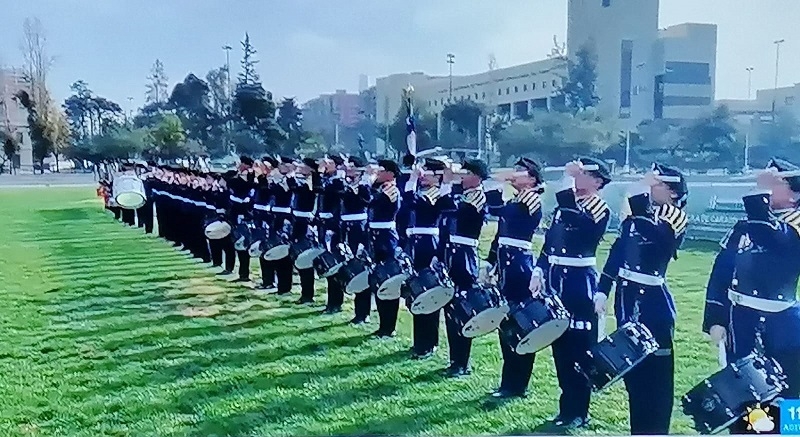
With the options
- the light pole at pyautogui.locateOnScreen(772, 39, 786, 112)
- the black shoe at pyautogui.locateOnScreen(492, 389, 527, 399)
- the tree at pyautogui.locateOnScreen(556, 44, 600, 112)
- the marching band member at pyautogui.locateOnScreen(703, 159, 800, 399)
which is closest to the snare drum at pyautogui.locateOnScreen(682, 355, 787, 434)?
the marching band member at pyautogui.locateOnScreen(703, 159, 800, 399)

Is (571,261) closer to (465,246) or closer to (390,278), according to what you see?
(465,246)

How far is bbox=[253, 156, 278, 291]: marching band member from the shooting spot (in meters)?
3.41

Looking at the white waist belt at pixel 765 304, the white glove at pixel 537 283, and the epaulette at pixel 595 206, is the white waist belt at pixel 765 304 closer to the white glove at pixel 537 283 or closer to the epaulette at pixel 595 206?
the epaulette at pixel 595 206

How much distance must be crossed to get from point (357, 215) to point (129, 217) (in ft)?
3.62

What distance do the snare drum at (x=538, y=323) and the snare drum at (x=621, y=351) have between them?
17 centimetres

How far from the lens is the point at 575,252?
267 centimetres

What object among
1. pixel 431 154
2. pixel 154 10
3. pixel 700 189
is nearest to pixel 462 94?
pixel 431 154

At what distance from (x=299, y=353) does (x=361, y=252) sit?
59cm

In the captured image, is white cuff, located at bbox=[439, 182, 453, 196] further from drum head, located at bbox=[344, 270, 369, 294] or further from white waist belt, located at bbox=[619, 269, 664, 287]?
white waist belt, located at bbox=[619, 269, 664, 287]

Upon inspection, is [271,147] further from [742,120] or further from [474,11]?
[742,120]

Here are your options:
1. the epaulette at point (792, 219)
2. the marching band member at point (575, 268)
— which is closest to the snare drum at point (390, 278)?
the marching band member at point (575, 268)

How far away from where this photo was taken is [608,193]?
104 inches

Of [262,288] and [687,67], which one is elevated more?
[687,67]

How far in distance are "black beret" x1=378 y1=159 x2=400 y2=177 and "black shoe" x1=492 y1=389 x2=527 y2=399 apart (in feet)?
3.03
